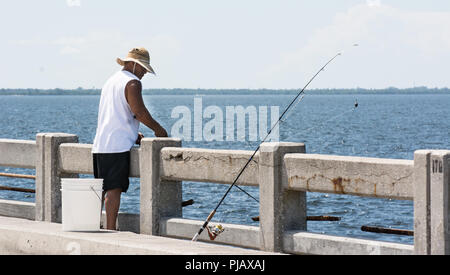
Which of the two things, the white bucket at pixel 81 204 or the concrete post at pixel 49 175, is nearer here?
the white bucket at pixel 81 204

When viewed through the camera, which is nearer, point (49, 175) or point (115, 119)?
point (115, 119)

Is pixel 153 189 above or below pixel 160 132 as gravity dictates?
below

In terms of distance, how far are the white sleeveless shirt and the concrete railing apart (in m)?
0.22

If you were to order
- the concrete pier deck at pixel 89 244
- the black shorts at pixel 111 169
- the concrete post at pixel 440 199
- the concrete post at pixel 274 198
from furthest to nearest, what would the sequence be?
the black shorts at pixel 111 169
the concrete post at pixel 274 198
the concrete pier deck at pixel 89 244
the concrete post at pixel 440 199

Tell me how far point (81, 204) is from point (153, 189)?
Result: 2.36 feet

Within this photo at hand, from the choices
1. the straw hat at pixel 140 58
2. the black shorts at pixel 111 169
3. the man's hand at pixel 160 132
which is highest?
the straw hat at pixel 140 58

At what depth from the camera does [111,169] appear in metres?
7.68

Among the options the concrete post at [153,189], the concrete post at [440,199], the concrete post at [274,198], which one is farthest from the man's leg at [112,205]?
the concrete post at [440,199]

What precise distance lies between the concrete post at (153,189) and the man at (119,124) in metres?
0.13

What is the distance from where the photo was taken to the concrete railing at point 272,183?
621 cm

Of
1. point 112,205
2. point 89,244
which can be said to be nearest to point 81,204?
point 112,205

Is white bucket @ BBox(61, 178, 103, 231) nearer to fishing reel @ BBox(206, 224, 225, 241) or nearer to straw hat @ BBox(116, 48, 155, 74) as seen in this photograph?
fishing reel @ BBox(206, 224, 225, 241)

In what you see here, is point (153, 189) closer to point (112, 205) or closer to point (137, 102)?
point (112, 205)

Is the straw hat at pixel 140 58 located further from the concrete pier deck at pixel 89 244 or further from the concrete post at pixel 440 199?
the concrete post at pixel 440 199
